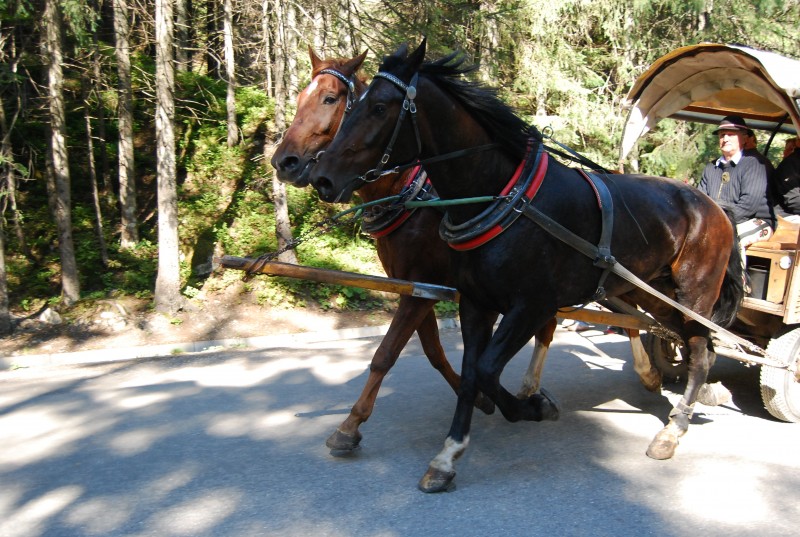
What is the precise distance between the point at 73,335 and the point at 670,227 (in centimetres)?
779

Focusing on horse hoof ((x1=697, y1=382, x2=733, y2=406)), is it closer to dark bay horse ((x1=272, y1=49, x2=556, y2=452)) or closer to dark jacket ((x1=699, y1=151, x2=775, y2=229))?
dark jacket ((x1=699, y1=151, x2=775, y2=229))

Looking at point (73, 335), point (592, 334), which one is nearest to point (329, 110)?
point (592, 334)

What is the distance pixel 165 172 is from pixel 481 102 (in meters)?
7.38

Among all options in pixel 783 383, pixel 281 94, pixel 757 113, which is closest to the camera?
pixel 783 383

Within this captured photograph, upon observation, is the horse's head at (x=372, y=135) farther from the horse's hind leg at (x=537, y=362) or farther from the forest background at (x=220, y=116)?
the forest background at (x=220, y=116)

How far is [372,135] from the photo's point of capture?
11.6 ft

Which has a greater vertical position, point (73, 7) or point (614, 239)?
point (73, 7)

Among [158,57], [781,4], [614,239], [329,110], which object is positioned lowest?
[614,239]

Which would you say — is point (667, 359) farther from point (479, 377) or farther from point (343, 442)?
point (343, 442)

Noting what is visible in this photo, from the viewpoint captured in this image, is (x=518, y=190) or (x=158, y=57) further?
(x=158, y=57)

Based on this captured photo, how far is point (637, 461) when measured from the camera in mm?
4457

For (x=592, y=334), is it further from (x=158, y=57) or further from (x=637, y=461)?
(x=158, y=57)

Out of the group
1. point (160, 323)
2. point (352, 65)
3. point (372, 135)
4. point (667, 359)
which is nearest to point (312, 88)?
point (352, 65)

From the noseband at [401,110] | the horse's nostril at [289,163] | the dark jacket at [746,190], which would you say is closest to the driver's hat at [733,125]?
the dark jacket at [746,190]
